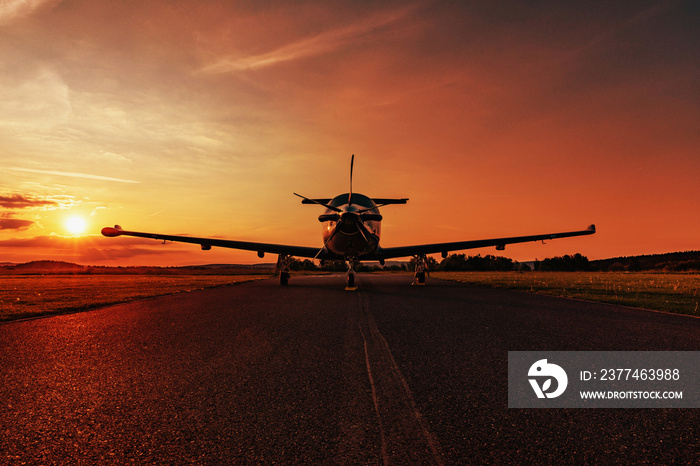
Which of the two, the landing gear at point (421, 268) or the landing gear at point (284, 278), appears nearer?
the landing gear at point (284, 278)

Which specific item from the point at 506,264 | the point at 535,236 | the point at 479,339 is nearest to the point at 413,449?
the point at 479,339

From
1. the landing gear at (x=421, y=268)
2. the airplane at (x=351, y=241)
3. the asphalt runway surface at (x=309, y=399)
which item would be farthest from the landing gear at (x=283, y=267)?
the asphalt runway surface at (x=309, y=399)

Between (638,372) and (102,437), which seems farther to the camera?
(638,372)

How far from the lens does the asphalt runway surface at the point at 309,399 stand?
2.94 m

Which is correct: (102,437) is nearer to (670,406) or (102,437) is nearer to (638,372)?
(670,406)

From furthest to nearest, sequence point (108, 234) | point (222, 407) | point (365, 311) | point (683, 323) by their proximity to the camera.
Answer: point (108, 234) < point (365, 311) < point (683, 323) < point (222, 407)

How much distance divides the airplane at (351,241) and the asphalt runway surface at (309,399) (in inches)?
429

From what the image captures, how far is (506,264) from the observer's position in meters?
73.4

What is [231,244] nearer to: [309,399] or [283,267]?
[283,267]

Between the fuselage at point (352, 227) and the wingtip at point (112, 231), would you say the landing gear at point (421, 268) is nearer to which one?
the fuselage at point (352, 227)

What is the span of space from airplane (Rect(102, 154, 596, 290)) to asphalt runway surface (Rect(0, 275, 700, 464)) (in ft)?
35.8

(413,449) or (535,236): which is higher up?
(535,236)

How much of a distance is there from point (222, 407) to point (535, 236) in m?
23.6

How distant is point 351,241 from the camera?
19.8 m
